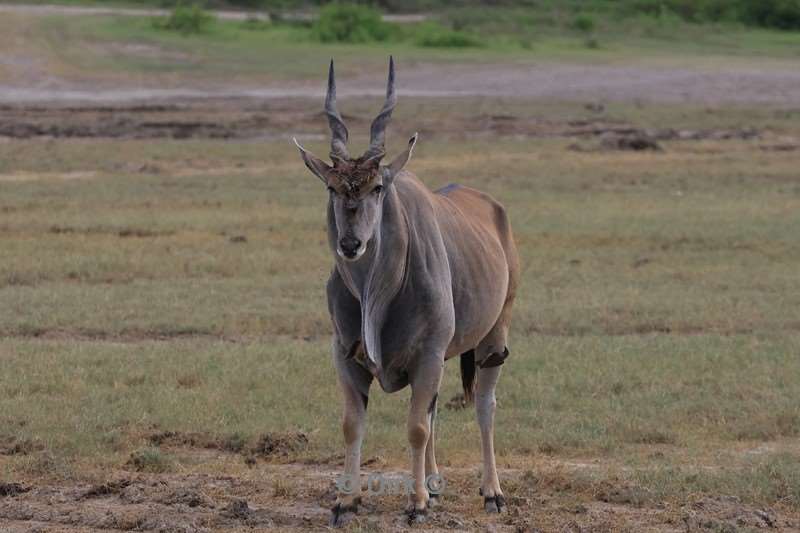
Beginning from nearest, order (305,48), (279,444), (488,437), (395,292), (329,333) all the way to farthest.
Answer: (395,292)
(488,437)
(279,444)
(329,333)
(305,48)

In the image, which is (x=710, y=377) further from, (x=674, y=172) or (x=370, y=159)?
(x=674, y=172)

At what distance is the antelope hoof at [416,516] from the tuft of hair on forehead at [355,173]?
1.51 m

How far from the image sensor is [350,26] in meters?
45.0

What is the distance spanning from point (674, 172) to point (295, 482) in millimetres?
15096

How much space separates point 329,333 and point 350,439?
189 inches

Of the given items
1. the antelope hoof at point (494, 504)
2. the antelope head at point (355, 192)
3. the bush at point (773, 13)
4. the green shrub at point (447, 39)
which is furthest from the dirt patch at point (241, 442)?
the bush at point (773, 13)

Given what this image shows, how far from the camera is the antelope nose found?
6359 mm

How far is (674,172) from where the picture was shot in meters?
21.9

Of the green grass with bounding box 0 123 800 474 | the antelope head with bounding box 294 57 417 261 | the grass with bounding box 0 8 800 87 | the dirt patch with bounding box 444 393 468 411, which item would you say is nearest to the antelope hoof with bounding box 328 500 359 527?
the antelope head with bounding box 294 57 417 261

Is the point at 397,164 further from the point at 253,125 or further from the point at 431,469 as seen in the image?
the point at 253,125

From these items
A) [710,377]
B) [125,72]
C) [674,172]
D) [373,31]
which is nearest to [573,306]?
[710,377]

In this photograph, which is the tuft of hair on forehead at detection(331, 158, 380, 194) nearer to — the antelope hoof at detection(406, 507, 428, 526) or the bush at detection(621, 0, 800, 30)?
the antelope hoof at detection(406, 507, 428, 526)

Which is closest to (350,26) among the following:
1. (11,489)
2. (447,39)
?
(447,39)

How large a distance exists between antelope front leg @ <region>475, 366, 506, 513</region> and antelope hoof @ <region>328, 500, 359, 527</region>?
68cm
